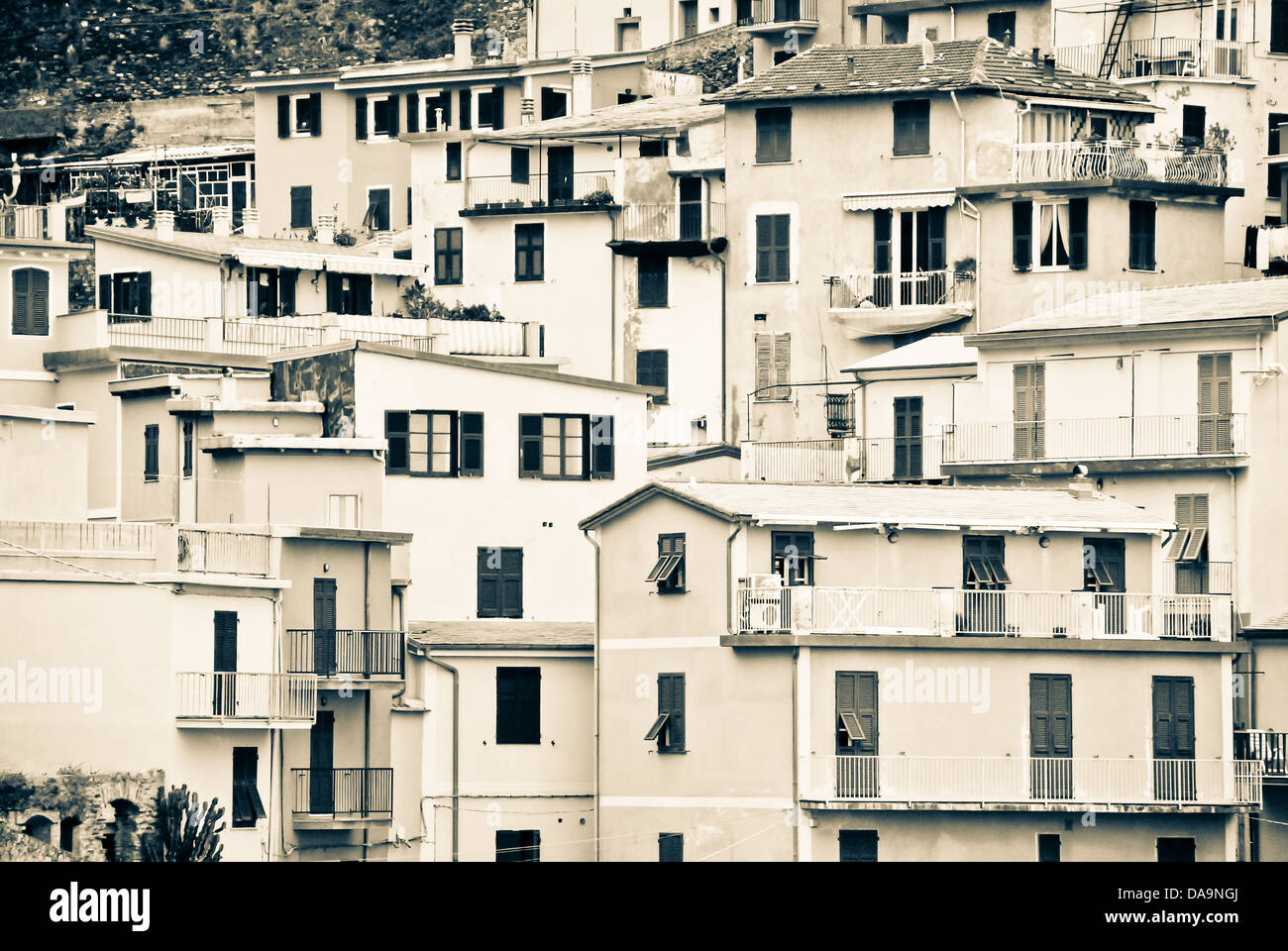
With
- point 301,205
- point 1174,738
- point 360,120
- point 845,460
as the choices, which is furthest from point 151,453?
point 360,120

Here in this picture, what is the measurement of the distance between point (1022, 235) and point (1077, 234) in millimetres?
1513

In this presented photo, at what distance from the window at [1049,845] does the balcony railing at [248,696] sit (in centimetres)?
1430

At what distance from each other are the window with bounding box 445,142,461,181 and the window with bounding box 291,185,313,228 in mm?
13108

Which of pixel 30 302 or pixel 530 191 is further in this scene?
pixel 530 191

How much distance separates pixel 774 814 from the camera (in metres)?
54.8

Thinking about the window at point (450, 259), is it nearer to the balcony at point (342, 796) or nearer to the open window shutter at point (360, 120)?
the open window shutter at point (360, 120)

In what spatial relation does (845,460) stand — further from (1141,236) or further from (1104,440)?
(1141,236)

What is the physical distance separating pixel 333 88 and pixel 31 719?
50.9 m

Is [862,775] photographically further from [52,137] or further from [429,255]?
[52,137]

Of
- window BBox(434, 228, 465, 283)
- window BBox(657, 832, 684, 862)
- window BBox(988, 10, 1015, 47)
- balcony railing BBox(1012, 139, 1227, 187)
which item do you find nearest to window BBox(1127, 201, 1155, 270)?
balcony railing BBox(1012, 139, 1227, 187)

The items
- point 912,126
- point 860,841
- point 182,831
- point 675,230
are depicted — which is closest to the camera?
point 182,831

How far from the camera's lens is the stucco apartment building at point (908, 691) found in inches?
2164

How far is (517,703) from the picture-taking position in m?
61.8
